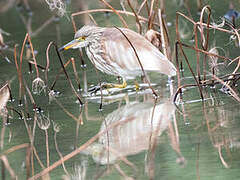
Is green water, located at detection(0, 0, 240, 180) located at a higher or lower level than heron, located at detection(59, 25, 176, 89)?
lower

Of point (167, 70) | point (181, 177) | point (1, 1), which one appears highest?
point (1, 1)

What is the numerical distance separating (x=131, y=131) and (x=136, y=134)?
0.35ft

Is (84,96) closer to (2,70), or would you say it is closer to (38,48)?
(2,70)

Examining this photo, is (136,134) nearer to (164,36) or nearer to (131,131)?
(131,131)

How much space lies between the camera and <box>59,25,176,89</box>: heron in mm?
5480

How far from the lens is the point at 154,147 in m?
3.95

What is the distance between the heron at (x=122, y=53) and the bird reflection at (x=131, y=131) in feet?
1.39

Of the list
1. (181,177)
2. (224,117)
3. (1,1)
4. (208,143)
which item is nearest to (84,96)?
(224,117)

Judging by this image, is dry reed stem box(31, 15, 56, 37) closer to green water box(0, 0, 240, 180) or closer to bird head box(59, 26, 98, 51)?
green water box(0, 0, 240, 180)

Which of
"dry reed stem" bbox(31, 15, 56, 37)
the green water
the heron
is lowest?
the green water

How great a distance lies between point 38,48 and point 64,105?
2950 mm

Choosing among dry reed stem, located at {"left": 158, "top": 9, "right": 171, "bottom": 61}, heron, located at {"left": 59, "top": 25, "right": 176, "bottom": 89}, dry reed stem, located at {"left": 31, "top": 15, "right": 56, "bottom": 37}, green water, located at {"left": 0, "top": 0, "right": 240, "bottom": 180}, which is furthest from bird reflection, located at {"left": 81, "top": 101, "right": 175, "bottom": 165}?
dry reed stem, located at {"left": 31, "top": 15, "right": 56, "bottom": 37}

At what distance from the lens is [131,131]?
4.43 metres

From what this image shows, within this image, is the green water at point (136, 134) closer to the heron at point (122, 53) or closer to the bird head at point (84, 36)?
the heron at point (122, 53)
